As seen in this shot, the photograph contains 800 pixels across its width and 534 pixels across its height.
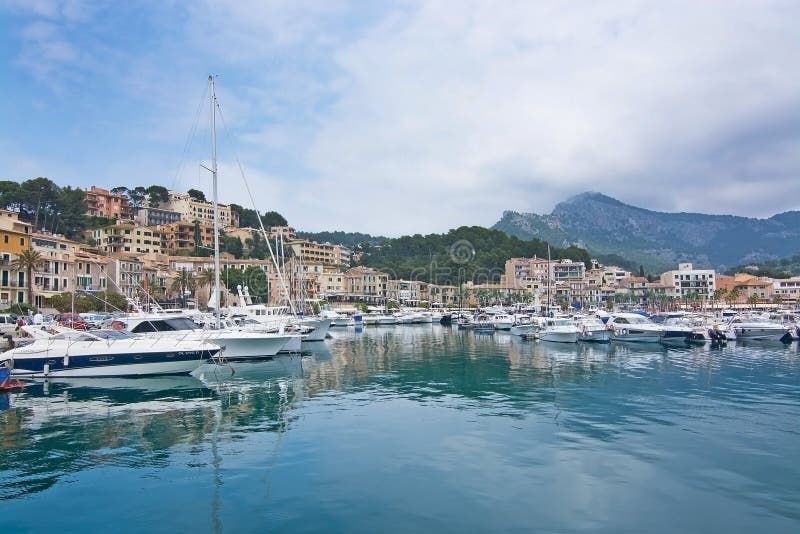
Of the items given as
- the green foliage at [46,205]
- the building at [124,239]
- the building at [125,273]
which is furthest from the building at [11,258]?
the building at [124,239]

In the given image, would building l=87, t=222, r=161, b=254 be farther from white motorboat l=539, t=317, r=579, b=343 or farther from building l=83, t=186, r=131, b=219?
white motorboat l=539, t=317, r=579, b=343

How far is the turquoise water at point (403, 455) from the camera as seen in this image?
1092cm

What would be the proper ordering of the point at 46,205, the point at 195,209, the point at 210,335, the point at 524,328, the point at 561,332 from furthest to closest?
the point at 195,209, the point at 46,205, the point at 524,328, the point at 561,332, the point at 210,335

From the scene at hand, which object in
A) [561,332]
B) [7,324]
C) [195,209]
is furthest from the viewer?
[195,209]

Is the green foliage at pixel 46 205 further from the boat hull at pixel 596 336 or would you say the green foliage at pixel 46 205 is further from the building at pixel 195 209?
the boat hull at pixel 596 336

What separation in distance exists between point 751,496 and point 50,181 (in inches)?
5163

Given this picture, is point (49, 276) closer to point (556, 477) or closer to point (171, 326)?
point (171, 326)

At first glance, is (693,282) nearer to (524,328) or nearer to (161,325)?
(524,328)

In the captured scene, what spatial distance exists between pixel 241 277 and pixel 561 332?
65493 millimetres

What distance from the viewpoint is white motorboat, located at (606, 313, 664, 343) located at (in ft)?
165

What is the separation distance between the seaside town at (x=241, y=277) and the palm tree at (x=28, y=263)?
140 millimetres

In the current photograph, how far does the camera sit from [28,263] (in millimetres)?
62031

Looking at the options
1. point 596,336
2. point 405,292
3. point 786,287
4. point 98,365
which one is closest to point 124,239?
point 405,292

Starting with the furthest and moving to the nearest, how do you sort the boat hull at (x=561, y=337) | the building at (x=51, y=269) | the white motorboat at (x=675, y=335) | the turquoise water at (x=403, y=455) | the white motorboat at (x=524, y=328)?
the building at (x=51, y=269)
the white motorboat at (x=524, y=328)
the boat hull at (x=561, y=337)
the white motorboat at (x=675, y=335)
the turquoise water at (x=403, y=455)
